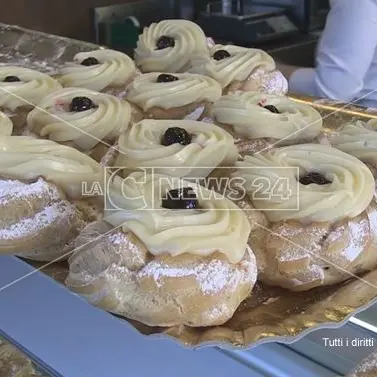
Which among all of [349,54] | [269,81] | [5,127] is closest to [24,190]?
[5,127]

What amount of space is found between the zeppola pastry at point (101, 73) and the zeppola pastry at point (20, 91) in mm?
60

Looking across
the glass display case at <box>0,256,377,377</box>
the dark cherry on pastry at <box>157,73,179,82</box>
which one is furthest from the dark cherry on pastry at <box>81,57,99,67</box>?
the glass display case at <box>0,256,377,377</box>

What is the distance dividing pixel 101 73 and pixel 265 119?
578mm

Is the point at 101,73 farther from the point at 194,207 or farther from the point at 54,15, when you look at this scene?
the point at 54,15

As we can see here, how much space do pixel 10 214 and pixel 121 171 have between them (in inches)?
9.5

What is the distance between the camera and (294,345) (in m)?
1.04

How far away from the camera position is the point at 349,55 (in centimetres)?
212

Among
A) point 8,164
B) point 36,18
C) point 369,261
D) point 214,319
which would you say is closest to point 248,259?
point 214,319

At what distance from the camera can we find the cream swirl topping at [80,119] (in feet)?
4.85

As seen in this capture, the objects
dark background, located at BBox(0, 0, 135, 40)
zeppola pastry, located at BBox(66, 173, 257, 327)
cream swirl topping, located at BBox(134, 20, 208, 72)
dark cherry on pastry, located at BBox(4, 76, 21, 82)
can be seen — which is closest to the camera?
zeppola pastry, located at BBox(66, 173, 257, 327)

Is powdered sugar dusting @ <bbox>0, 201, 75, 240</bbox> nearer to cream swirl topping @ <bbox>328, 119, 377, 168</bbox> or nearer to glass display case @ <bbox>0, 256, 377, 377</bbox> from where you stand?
glass display case @ <bbox>0, 256, 377, 377</bbox>

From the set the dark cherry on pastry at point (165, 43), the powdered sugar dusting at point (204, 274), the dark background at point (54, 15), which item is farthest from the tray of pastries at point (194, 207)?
the dark background at point (54, 15)

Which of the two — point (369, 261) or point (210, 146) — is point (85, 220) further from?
point (369, 261)

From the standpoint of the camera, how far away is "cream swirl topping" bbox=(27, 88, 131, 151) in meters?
1.48
